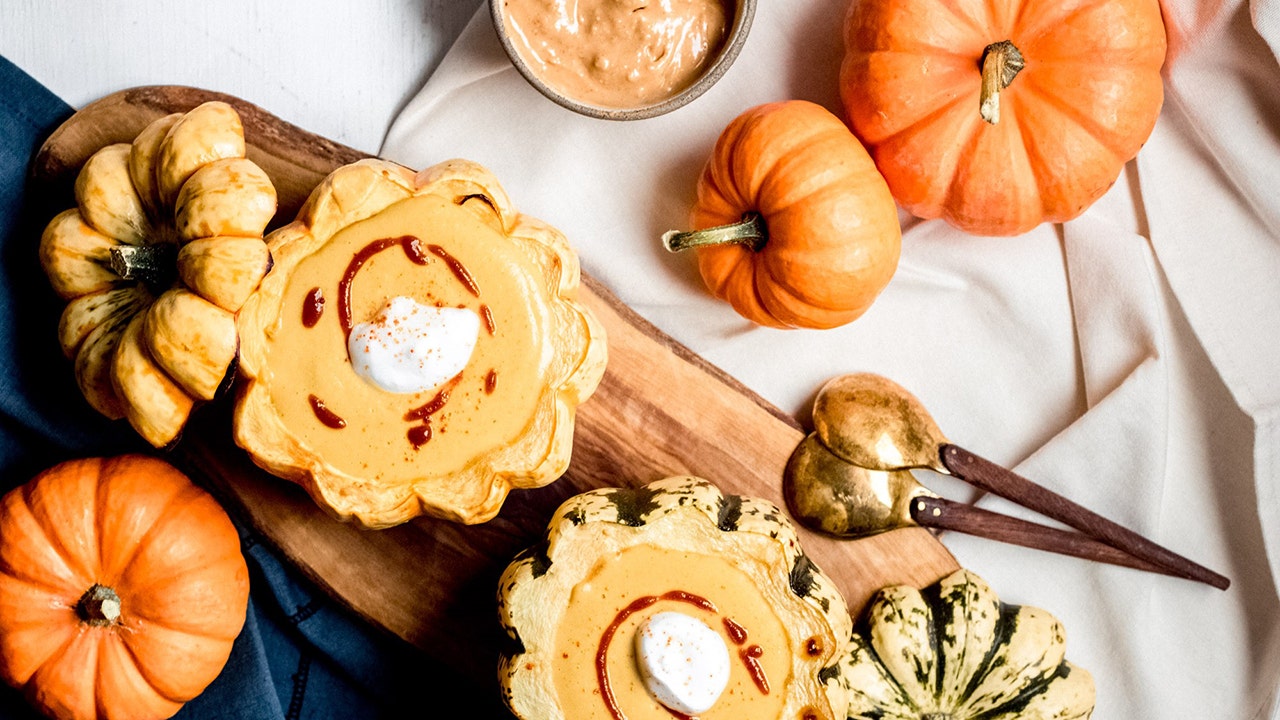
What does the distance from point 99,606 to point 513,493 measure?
99 cm

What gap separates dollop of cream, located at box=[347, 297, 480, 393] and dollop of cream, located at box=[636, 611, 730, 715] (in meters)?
0.75

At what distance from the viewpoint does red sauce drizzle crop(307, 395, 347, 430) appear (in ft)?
7.95

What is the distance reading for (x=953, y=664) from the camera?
271 centimetres

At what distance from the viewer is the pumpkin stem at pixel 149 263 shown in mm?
2293

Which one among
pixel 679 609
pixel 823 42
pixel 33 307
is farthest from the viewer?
pixel 823 42

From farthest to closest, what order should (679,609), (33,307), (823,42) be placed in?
(823,42) → (33,307) → (679,609)

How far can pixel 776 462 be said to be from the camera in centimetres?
281

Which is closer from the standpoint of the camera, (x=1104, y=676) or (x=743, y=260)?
(x=743, y=260)

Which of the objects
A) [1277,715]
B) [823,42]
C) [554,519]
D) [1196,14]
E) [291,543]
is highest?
[1196,14]

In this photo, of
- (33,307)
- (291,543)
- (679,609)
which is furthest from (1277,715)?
(33,307)

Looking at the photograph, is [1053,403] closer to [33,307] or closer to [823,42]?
[823,42]

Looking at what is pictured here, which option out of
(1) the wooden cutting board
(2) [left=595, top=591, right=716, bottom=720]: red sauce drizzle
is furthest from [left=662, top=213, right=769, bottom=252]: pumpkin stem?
(2) [left=595, top=591, right=716, bottom=720]: red sauce drizzle

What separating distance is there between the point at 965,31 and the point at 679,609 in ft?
4.89

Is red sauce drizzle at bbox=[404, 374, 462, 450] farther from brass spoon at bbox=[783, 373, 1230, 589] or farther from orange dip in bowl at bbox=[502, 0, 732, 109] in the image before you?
brass spoon at bbox=[783, 373, 1230, 589]
